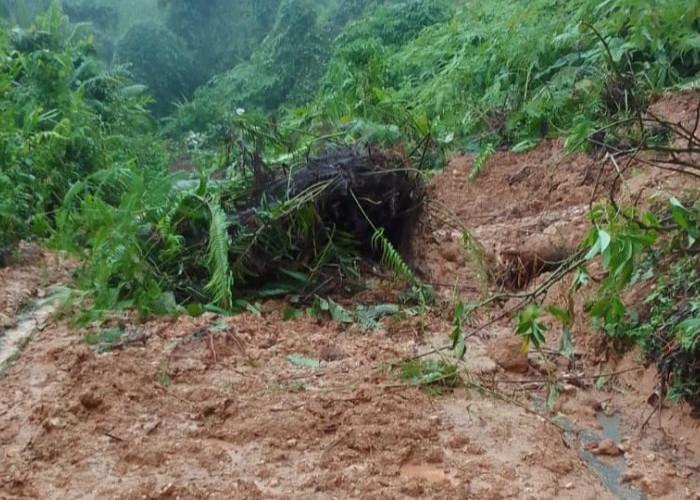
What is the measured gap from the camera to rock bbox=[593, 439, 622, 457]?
2.70 m

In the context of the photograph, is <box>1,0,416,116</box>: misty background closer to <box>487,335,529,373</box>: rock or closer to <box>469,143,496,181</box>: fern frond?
<box>469,143,496,181</box>: fern frond

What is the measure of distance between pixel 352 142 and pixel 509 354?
220 cm

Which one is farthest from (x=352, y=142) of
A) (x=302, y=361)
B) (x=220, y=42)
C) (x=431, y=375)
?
(x=220, y=42)

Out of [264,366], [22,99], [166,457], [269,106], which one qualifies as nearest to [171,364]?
[264,366]

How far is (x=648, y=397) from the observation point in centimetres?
297

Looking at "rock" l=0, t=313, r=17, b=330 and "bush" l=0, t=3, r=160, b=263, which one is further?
"bush" l=0, t=3, r=160, b=263

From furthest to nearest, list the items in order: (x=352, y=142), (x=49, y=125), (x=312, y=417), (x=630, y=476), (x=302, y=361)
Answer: (x=49, y=125), (x=352, y=142), (x=302, y=361), (x=312, y=417), (x=630, y=476)

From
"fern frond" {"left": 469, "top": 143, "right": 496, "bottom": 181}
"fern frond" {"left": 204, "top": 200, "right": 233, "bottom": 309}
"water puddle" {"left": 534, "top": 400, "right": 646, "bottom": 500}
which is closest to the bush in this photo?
"fern frond" {"left": 204, "top": 200, "right": 233, "bottom": 309}

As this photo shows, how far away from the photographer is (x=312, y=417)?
9.16ft

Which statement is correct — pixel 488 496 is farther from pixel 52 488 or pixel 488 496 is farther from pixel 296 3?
pixel 296 3

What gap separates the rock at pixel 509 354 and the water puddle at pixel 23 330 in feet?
7.31

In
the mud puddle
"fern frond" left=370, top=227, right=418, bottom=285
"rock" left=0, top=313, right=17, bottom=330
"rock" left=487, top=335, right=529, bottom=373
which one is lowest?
the mud puddle

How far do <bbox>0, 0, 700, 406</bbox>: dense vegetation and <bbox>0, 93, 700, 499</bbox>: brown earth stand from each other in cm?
28

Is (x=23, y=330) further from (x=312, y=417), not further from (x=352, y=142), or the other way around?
(x=352, y=142)
